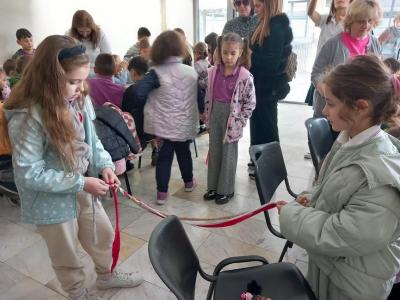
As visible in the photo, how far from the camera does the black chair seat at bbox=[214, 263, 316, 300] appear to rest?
1210mm

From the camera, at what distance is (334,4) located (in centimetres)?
271

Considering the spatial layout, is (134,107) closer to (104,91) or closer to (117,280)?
(104,91)

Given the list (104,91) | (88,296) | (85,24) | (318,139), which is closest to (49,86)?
(88,296)

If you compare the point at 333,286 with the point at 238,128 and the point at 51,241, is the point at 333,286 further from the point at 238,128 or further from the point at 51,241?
the point at 238,128

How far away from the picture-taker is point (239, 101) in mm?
2383

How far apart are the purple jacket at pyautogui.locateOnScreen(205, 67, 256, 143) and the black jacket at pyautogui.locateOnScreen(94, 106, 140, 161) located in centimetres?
70

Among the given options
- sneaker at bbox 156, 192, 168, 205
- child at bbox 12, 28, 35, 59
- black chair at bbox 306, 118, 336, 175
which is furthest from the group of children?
child at bbox 12, 28, 35, 59

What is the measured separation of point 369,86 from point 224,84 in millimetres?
1494

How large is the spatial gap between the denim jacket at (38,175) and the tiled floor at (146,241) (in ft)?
2.27

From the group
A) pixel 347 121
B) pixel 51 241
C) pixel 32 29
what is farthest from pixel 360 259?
pixel 32 29

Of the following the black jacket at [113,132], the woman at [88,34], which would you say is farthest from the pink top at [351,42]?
the woman at [88,34]

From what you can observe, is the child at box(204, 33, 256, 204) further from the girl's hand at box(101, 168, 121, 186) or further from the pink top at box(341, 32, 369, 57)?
the girl's hand at box(101, 168, 121, 186)

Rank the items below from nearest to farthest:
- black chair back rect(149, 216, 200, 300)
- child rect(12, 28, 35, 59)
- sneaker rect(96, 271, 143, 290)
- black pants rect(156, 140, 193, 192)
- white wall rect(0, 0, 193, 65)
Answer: black chair back rect(149, 216, 200, 300) → sneaker rect(96, 271, 143, 290) → black pants rect(156, 140, 193, 192) → child rect(12, 28, 35, 59) → white wall rect(0, 0, 193, 65)

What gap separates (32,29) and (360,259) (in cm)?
492
